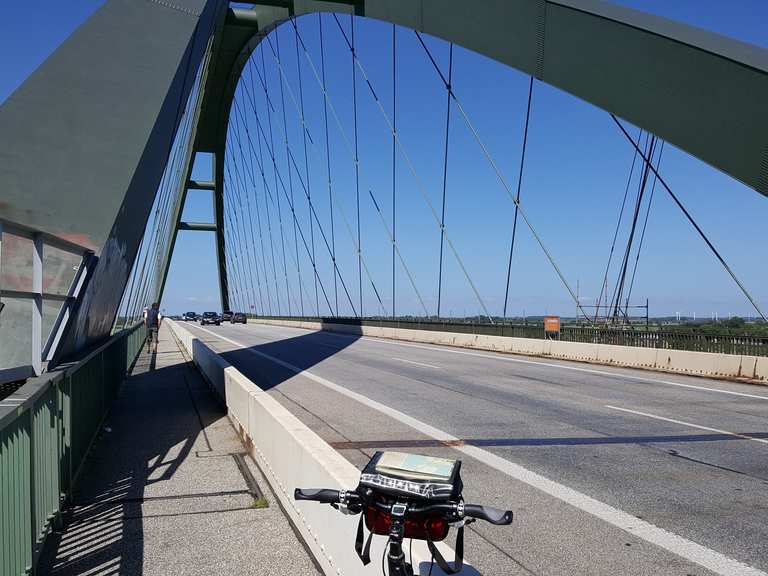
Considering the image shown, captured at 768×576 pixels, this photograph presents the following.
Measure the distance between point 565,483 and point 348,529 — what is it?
3.27 m

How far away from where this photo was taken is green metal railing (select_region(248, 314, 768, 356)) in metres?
16.5

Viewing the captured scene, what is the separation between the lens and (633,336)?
20328 millimetres

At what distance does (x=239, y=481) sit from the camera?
271 inches

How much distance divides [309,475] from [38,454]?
1.90m

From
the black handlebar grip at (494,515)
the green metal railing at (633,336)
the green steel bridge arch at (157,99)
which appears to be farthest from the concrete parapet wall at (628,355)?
the black handlebar grip at (494,515)

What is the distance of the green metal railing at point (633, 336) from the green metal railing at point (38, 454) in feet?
48.8

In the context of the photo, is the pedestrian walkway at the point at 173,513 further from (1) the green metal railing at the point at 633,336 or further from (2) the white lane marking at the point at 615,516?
(1) the green metal railing at the point at 633,336

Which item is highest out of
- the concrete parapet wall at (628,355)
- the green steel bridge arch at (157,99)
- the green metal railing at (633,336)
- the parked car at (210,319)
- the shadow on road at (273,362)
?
the green steel bridge arch at (157,99)

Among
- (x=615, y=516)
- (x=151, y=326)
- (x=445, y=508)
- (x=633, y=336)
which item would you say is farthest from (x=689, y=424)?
(x=151, y=326)

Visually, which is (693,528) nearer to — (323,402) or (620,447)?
(620,447)

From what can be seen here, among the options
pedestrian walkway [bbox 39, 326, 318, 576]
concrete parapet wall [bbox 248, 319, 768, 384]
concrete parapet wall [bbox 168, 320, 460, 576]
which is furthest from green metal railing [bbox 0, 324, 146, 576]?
concrete parapet wall [bbox 248, 319, 768, 384]

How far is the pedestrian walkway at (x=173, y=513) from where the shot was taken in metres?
4.69

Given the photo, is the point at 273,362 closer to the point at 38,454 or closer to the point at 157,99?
the point at 157,99

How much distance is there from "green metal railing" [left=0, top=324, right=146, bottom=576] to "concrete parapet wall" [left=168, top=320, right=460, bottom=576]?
1780 millimetres
